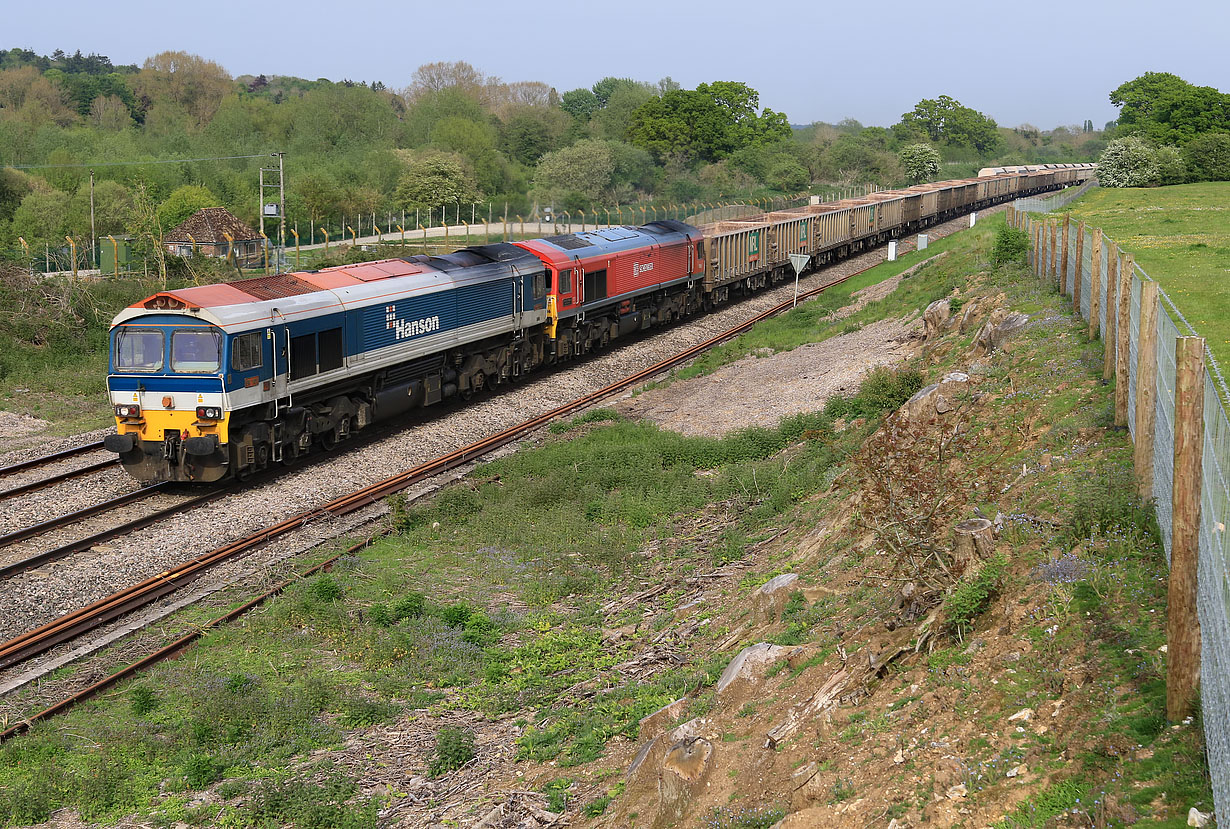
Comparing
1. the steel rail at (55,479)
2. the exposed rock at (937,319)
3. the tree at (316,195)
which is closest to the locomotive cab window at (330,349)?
the steel rail at (55,479)

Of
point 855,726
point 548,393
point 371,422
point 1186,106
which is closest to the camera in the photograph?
point 855,726

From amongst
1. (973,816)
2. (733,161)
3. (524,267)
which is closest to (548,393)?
(524,267)

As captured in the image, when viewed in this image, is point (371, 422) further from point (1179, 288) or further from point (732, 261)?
point (732, 261)

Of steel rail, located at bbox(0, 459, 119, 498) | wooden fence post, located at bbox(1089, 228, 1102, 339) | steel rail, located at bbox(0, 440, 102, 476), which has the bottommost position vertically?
steel rail, located at bbox(0, 459, 119, 498)

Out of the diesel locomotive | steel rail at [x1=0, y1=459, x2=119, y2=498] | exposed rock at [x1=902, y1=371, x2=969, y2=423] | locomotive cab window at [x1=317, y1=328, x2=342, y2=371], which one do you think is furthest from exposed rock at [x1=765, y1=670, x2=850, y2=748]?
steel rail at [x1=0, y1=459, x2=119, y2=498]

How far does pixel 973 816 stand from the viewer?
675 cm

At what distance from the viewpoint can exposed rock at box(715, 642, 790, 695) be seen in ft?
34.2

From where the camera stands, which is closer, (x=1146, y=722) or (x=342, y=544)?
(x=1146, y=722)

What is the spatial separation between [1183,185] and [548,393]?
53.8 metres

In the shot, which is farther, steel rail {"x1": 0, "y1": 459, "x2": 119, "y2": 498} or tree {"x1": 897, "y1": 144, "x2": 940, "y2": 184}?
tree {"x1": 897, "y1": 144, "x2": 940, "y2": 184}

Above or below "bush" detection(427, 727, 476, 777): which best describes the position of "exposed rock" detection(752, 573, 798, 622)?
above

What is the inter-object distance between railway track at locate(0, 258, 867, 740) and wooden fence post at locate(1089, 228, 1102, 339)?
13.0 m

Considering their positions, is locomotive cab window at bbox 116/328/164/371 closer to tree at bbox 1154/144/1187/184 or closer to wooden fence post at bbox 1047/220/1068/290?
wooden fence post at bbox 1047/220/1068/290

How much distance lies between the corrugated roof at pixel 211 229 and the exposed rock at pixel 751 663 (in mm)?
52539
